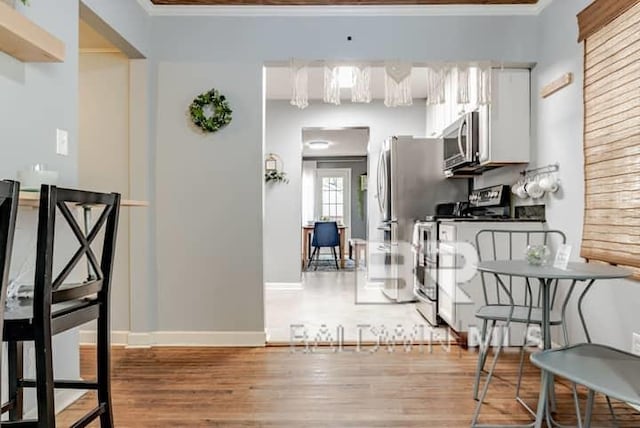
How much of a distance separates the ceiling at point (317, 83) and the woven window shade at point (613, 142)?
2.01m

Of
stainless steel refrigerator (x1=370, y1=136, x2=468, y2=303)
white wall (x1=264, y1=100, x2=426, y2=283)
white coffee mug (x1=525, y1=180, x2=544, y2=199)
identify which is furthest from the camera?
white wall (x1=264, y1=100, x2=426, y2=283)

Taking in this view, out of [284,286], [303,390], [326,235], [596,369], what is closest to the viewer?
[596,369]

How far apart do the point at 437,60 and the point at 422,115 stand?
7.64 feet

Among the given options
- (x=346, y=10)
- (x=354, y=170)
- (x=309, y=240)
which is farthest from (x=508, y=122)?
(x=354, y=170)

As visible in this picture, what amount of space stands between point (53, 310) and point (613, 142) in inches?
103

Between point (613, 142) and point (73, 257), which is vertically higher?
point (613, 142)

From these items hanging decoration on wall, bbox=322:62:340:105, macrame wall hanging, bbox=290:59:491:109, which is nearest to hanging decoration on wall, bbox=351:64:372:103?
macrame wall hanging, bbox=290:59:491:109

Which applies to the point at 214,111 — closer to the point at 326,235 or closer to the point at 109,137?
the point at 109,137

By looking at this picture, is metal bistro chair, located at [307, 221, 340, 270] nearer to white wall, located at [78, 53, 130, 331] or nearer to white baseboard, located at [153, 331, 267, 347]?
white baseboard, located at [153, 331, 267, 347]

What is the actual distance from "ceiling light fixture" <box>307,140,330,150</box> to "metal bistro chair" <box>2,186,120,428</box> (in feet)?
22.8

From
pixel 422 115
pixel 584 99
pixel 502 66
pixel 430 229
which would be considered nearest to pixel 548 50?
pixel 502 66

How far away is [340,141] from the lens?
8.45 meters

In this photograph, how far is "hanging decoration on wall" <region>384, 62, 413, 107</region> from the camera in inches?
125

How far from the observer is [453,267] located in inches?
129
